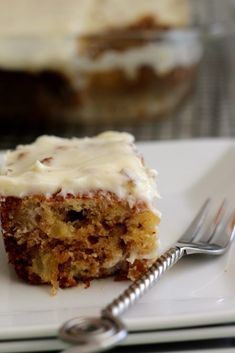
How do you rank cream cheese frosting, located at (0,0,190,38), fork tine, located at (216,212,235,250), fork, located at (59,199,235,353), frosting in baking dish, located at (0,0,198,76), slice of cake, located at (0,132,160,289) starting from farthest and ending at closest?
cream cheese frosting, located at (0,0,190,38) < frosting in baking dish, located at (0,0,198,76) < fork tine, located at (216,212,235,250) < slice of cake, located at (0,132,160,289) < fork, located at (59,199,235,353)

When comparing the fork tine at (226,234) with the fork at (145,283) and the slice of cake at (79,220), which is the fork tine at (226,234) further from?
the slice of cake at (79,220)

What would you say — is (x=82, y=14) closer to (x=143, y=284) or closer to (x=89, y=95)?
(x=89, y=95)

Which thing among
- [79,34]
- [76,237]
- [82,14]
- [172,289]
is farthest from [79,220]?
[82,14]

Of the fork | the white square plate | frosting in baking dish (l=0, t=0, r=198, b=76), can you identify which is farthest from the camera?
frosting in baking dish (l=0, t=0, r=198, b=76)

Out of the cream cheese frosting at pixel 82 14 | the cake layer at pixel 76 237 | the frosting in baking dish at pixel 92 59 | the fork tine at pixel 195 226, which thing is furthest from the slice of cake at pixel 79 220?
the cream cheese frosting at pixel 82 14

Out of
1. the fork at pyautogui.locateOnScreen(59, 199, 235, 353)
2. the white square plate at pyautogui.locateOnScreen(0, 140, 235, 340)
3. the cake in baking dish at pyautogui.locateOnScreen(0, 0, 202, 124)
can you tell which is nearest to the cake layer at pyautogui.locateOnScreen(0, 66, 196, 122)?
the cake in baking dish at pyautogui.locateOnScreen(0, 0, 202, 124)

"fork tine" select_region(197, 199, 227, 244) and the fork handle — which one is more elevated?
"fork tine" select_region(197, 199, 227, 244)

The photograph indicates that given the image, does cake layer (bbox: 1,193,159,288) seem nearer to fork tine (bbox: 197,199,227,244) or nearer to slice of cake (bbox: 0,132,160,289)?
slice of cake (bbox: 0,132,160,289)
